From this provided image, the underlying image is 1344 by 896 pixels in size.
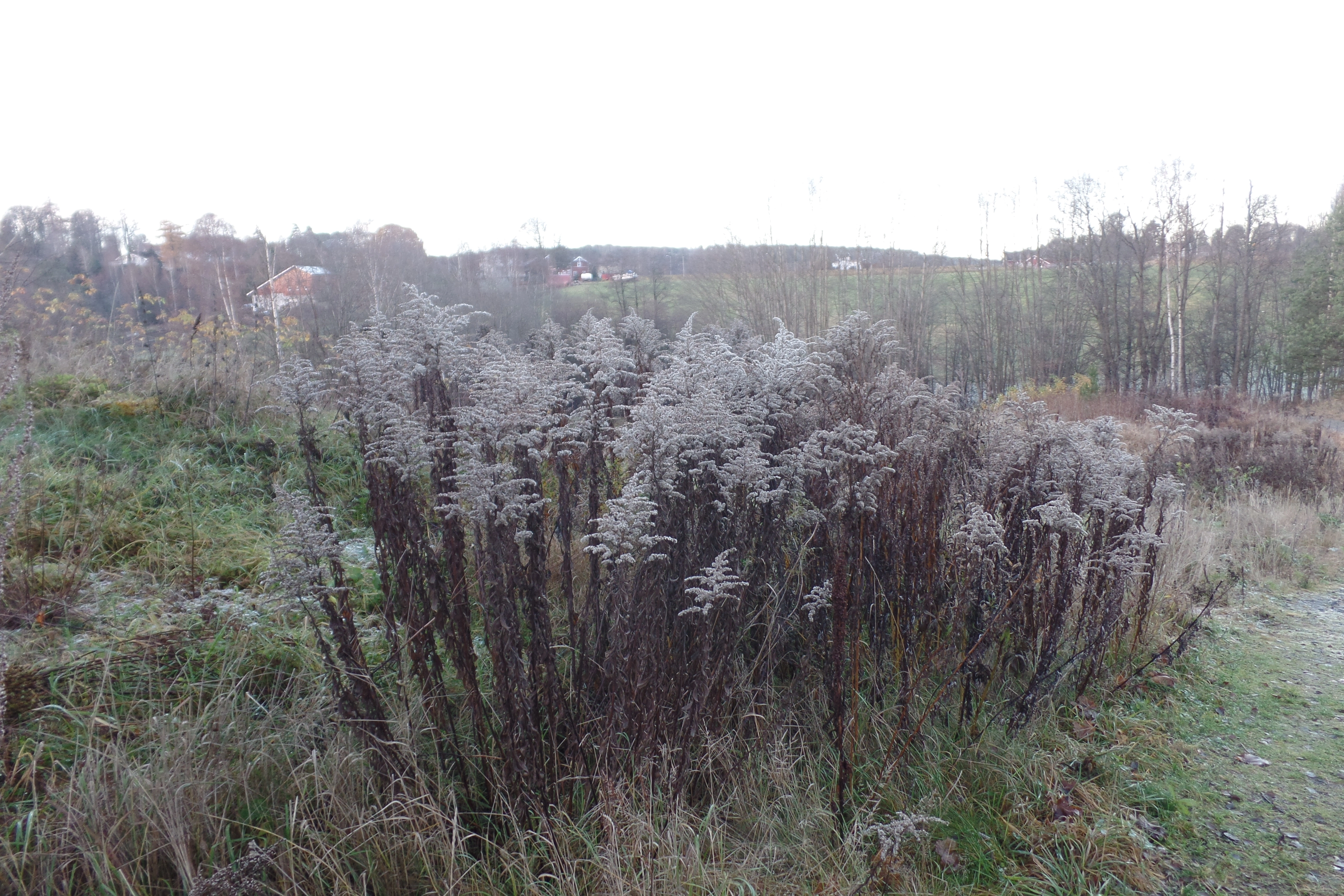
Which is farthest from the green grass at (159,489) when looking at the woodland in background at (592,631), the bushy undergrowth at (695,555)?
the bushy undergrowth at (695,555)

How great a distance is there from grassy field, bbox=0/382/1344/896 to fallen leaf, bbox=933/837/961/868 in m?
0.01

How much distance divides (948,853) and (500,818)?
4.73 ft

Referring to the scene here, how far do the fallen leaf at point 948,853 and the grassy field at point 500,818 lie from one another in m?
0.01

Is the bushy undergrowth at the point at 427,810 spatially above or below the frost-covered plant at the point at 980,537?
below

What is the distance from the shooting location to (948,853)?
7.75ft

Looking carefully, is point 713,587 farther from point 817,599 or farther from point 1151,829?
point 1151,829

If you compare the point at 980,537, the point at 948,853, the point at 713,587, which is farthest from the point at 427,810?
the point at 980,537

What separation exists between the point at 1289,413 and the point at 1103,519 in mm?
23071

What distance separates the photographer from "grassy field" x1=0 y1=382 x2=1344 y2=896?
79.5 inches

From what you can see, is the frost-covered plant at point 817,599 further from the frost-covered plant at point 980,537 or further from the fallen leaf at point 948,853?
the fallen leaf at point 948,853

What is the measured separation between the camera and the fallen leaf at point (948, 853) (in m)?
2.34

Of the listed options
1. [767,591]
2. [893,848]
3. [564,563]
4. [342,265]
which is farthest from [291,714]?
[342,265]

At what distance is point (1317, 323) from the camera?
87.8 ft

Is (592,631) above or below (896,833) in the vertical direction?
above
